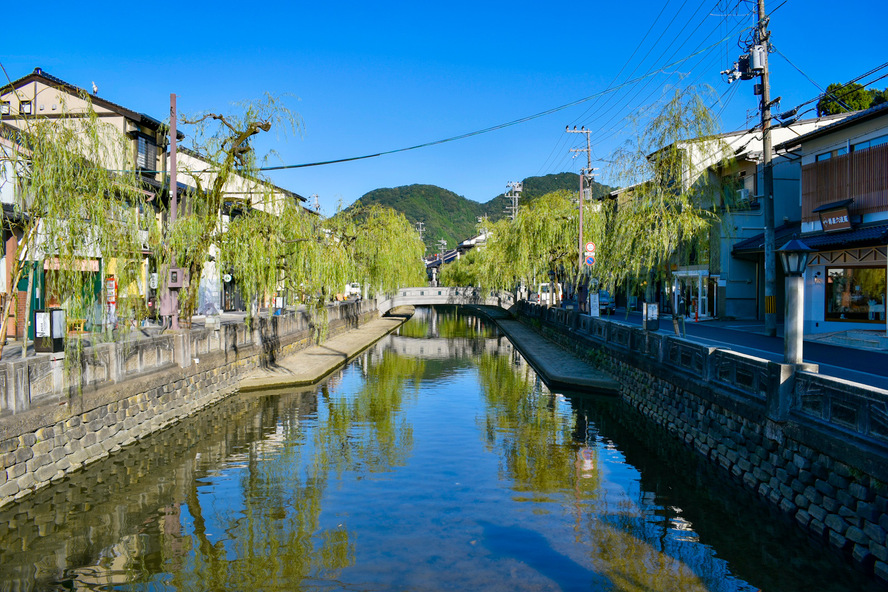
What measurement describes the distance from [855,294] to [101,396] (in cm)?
2341

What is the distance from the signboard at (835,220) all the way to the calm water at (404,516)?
1129 centimetres

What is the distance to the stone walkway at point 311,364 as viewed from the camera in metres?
21.9

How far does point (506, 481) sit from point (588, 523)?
238 centimetres

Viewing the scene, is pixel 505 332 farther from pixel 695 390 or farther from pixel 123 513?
pixel 123 513

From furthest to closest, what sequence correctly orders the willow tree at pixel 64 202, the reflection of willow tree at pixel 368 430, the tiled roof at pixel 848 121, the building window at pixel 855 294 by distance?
the building window at pixel 855 294 < the tiled roof at pixel 848 121 < the reflection of willow tree at pixel 368 430 < the willow tree at pixel 64 202

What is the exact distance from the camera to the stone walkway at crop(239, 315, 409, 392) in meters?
21.9

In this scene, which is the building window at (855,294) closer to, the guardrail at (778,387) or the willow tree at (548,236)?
the guardrail at (778,387)

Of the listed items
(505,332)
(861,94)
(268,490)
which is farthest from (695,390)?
(861,94)

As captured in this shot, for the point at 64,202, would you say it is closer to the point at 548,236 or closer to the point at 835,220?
the point at 835,220

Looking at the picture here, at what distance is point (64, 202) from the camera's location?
1119 centimetres

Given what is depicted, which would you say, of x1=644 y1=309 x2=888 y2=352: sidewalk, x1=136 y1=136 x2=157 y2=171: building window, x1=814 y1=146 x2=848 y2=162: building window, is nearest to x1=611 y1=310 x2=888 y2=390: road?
x1=644 y1=309 x2=888 y2=352: sidewalk

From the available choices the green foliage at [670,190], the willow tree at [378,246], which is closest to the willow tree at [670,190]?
the green foliage at [670,190]

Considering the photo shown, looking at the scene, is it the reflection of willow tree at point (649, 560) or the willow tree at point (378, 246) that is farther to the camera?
the willow tree at point (378, 246)

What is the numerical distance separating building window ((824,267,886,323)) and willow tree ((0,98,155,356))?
2276 cm
